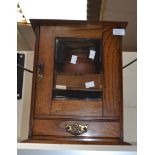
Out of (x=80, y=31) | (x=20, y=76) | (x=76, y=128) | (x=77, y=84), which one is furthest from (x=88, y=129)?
(x=20, y=76)

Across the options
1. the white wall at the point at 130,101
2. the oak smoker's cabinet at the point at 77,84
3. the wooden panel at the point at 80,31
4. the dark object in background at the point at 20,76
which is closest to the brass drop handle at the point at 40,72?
A: the oak smoker's cabinet at the point at 77,84

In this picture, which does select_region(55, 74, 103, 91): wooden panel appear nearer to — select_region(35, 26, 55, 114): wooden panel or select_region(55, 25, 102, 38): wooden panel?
select_region(35, 26, 55, 114): wooden panel

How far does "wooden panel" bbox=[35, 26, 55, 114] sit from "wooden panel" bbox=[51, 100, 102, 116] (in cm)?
3

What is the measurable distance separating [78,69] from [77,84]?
0.05 metres

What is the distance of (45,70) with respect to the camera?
38.9 inches

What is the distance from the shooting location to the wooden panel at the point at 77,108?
95cm

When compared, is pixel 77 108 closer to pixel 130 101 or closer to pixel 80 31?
pixel 80 31

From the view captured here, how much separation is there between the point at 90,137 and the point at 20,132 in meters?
0.48

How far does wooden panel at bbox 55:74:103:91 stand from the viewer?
993 mm

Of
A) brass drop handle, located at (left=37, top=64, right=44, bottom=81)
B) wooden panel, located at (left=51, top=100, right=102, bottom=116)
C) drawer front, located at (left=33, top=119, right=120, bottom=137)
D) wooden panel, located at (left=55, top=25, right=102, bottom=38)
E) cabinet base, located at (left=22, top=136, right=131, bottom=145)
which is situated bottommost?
cabinet base, located at (left=22, top=136, right=131, bottom=145)

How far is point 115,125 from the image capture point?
947mm

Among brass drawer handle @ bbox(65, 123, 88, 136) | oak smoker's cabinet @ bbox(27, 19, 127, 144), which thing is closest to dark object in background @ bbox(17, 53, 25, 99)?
oak smoker's cabinet @ bbox(27, 19, 127, 144)
